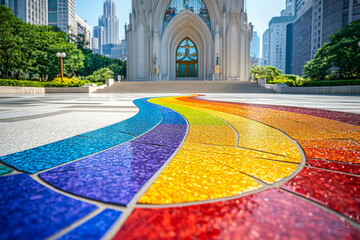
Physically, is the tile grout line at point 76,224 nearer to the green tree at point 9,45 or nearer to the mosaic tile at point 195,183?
the mosaic tile at point 195,183

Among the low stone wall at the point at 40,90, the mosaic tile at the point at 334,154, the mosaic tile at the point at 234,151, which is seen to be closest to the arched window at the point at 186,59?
the low stone wall at the point at 40,90

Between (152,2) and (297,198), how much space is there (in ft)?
135

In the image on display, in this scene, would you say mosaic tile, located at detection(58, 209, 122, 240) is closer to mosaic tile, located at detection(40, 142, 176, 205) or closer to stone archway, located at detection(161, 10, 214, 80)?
mosaic tile, located at detection(40, 142, 176, 205)

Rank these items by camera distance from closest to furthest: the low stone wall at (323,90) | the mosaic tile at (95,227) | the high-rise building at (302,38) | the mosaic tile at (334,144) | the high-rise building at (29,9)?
the mosaic tile at (95,227) → the mosaic tile at (334,144) → the low stone wall at (323,90) → the high-rise building at (302,38) → the high-rise building at (29,9)

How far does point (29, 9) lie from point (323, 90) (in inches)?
4460

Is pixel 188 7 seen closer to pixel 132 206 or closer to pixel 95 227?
pixel 132 206

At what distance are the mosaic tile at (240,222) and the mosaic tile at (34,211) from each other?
23 cm

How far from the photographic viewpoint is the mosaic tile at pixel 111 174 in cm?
104

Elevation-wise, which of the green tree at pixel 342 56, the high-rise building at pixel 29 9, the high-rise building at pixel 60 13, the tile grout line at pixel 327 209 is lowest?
the tile grout line at pixel 327 209

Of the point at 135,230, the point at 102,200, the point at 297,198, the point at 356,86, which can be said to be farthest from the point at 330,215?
the point at 356,86

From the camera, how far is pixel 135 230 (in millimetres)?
757

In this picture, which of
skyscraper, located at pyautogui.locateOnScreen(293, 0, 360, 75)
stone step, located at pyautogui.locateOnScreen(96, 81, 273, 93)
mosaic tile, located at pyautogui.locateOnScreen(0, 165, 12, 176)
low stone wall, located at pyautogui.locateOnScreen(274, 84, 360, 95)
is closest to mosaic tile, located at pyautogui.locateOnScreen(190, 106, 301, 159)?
mosaic tile, located at pyautogui.locateOnScreen(0, 165, 12, 176)

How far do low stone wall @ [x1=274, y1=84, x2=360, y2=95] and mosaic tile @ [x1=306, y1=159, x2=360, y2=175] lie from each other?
2060 centimetres

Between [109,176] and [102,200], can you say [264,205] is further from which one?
[109,176]
